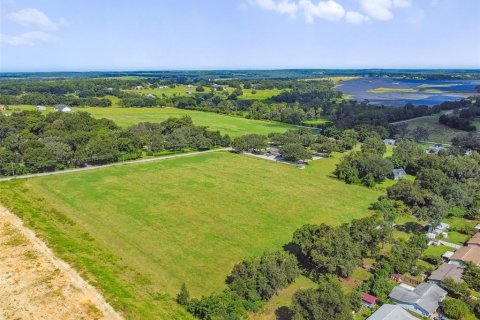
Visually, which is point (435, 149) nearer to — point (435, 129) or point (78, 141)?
point (435, 129)

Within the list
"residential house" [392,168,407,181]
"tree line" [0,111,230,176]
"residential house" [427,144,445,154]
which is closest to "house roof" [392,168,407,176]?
"residential house" [392,168,407,181]

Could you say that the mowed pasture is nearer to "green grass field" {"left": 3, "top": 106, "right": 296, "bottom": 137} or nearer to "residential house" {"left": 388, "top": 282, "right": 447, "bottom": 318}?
"residential house" {"left": 388, "top": 282, "right": 447, "bottom": 318}

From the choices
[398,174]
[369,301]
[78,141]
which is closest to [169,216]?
[369,301]

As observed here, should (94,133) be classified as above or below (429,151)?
above

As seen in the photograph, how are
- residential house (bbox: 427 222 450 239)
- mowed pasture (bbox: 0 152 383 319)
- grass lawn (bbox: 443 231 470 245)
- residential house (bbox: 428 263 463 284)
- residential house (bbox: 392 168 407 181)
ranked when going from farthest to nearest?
residential house (bbox: 392 168 407 181) < residential house (bbox: 427 222 450 239) < grass lawn (bbox: 443 231 470 245) < mowed pasture (bbox: 0 152 383 319) < residential house (bbox: 428 263 463 284)

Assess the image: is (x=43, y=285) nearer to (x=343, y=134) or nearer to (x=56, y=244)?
(x=56, y=244)

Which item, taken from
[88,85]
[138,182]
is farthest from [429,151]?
[88,85]

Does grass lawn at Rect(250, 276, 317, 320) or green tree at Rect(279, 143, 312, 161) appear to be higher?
green tree at Rect(279, 143, 312, 161)
